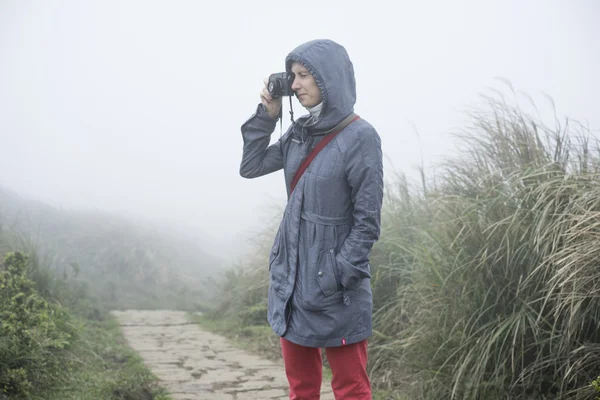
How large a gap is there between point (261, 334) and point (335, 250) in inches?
172

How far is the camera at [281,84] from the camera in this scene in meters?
2.56

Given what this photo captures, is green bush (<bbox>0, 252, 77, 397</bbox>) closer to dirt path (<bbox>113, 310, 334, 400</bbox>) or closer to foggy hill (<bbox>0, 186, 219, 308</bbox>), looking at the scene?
dirt path (<bbox>113, 310, 334, 400</bbox>)

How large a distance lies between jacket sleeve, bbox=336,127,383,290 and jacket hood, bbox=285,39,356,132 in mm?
149

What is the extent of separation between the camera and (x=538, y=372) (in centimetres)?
328

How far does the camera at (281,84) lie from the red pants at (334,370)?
1.02m

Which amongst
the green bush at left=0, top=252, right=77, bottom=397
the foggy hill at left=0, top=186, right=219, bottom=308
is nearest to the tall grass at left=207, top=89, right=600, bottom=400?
the green bush at left=0, top=252, right=77, bottom=397

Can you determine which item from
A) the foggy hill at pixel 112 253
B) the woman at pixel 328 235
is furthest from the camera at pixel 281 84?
the foggy hill at pixel 112 253

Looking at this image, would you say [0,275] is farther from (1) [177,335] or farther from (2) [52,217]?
(2) [52,217]

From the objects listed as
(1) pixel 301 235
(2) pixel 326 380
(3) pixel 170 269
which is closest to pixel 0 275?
(2) pixel 326 380

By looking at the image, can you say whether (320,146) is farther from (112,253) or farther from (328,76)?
(112,253)

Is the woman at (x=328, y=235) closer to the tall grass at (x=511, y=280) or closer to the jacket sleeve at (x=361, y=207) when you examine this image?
the jacket sleeve at (x=361, y=207)

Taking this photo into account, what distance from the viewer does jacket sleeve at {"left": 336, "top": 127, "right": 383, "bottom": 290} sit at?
2.25 metres

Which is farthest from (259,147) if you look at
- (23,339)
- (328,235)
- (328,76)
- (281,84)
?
(23,339)

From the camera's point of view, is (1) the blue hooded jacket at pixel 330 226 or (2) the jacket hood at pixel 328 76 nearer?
(1) the blue hooded jacket at pixel 330 226
